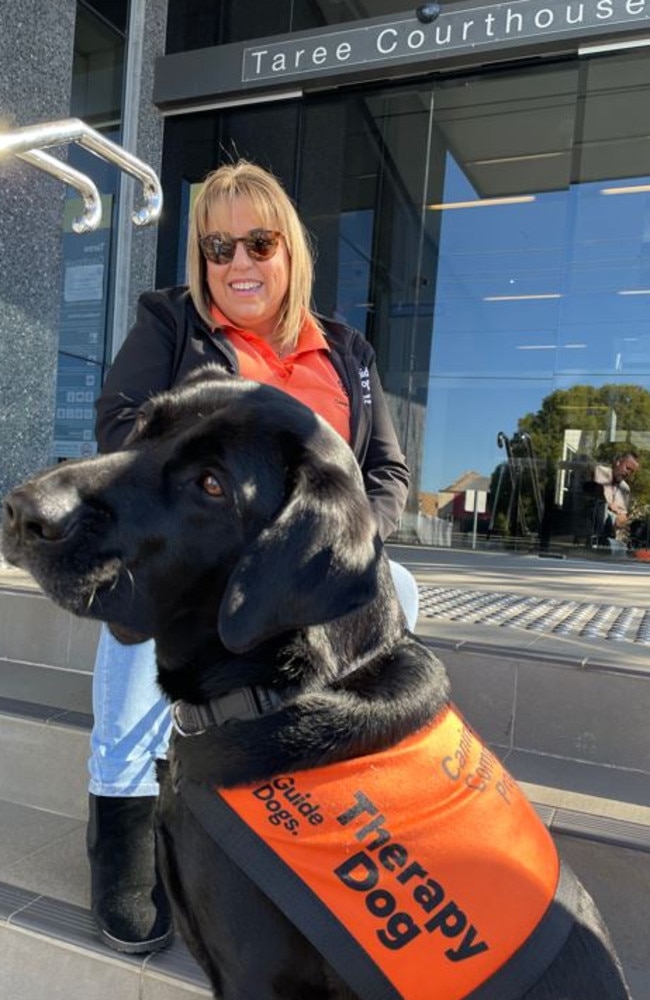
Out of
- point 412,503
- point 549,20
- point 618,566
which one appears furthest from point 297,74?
point 618,566

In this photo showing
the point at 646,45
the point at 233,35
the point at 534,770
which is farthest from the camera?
the point at 233,35

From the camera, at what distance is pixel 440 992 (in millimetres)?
1120

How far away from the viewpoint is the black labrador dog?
1.15 meters

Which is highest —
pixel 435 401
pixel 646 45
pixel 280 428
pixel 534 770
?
pixel 646 45

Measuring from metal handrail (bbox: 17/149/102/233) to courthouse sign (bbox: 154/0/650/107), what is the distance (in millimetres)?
4110

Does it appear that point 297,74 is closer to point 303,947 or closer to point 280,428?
point 280,428

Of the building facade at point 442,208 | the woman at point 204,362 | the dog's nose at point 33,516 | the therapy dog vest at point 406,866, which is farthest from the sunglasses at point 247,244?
the building facade at point 442,208

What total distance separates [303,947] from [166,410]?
100 cm

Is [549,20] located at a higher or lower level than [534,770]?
higher

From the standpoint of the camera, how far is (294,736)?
4.18ft

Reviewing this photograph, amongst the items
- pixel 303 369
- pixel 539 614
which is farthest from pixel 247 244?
pixel 539 614

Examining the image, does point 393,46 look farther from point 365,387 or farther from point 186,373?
point 186,373

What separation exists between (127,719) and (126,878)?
15.5 inches

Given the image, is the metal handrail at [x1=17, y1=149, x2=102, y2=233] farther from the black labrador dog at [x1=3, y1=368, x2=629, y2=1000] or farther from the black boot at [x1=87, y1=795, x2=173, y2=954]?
the black boot at [x1=87, y1=795, x2=173, y2=954]
